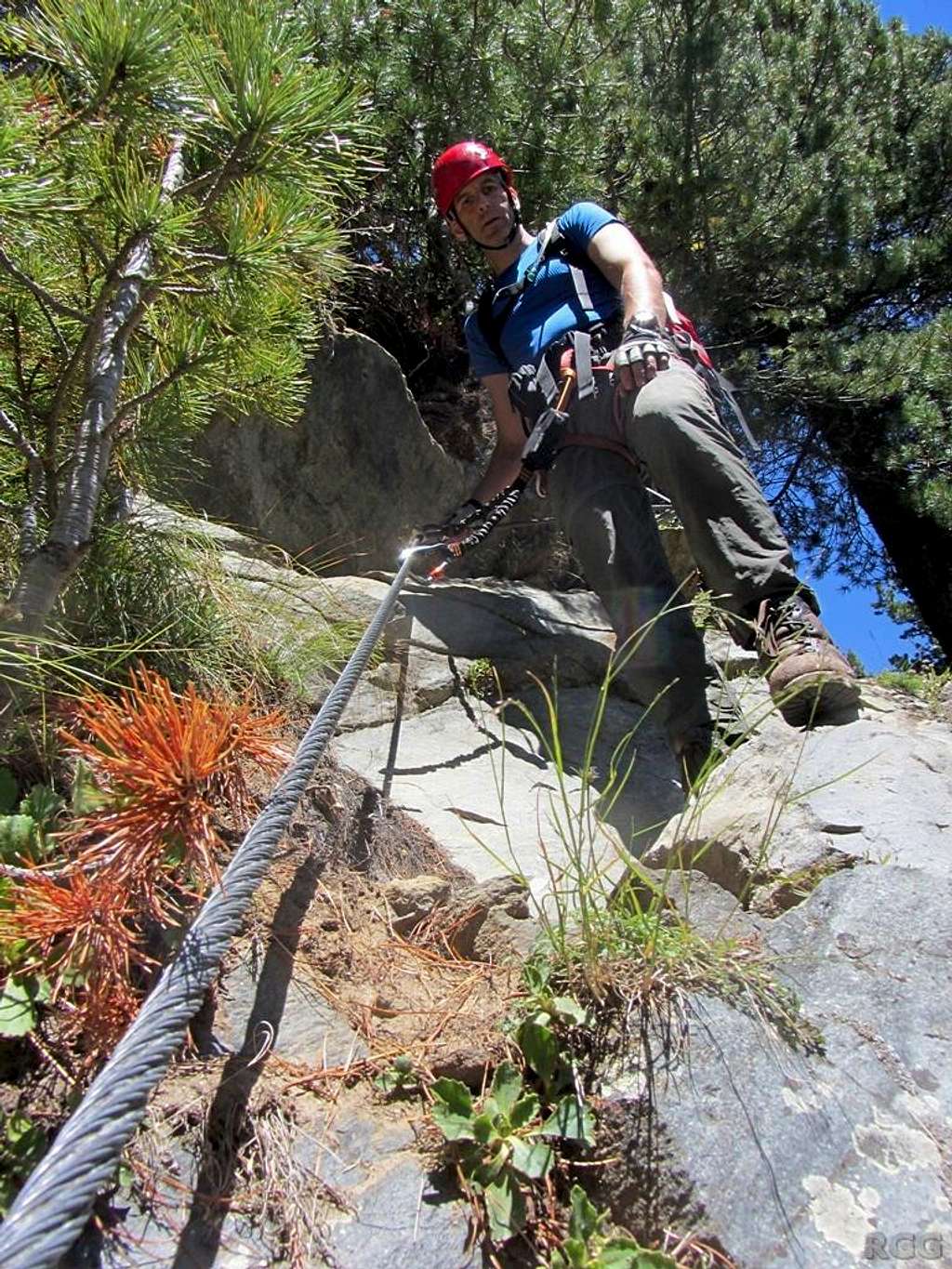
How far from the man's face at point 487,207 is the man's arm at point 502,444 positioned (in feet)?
1.72

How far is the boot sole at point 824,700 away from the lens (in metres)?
2.37

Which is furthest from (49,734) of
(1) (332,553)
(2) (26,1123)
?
(1) (332,553)

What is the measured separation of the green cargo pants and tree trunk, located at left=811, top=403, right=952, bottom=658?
389cm

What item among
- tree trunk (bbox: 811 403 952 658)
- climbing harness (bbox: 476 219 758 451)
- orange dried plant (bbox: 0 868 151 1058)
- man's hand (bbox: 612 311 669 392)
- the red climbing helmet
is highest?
tree trunk (bbox: 811 403 952 658)

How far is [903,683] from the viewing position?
13.2 feet

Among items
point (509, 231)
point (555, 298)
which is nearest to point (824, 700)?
point (555, 298)

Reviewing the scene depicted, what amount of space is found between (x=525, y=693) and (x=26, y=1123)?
2.92m

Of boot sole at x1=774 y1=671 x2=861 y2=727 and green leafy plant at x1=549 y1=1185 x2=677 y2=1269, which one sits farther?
boot sole at x1=774 y1=671 x2=861 y2=727

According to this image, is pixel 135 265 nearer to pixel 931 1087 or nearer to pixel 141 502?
pixel 141 502

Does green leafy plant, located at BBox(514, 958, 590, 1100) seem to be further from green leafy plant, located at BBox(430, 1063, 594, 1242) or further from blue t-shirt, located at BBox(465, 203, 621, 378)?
blue t-shirt, located at BBox(465, 203, 621, 378)

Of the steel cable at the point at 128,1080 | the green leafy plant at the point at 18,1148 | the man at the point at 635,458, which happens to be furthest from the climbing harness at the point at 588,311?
the green leafy plant at the point at 18,1148

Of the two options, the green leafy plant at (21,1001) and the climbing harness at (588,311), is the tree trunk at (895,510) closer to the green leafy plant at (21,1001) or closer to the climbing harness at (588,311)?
the climbing harness at (588,311)

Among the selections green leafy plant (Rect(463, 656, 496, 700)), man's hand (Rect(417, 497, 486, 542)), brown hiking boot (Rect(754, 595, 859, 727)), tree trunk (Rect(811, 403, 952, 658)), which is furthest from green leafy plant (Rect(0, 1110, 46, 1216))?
tree trunk (Rect(811, 403, 952, 658))

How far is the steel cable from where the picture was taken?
110 centimetres
